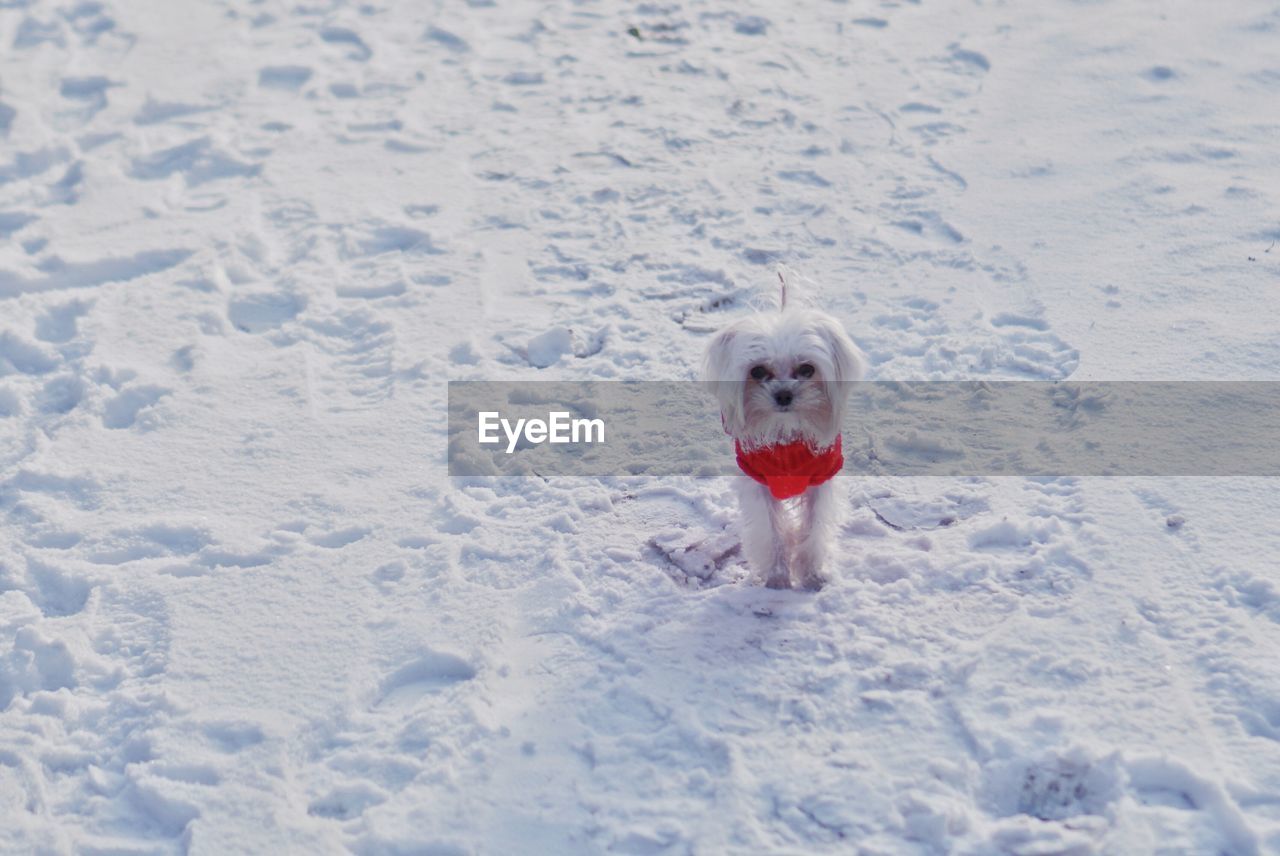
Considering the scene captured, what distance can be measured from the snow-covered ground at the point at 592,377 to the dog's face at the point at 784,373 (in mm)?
584

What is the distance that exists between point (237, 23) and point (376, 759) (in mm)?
5986

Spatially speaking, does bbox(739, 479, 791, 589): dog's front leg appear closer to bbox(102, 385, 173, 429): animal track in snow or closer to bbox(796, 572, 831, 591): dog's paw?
bbox(796, 572, 831, 591): dog's paw

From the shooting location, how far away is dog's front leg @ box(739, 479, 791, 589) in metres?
3.80

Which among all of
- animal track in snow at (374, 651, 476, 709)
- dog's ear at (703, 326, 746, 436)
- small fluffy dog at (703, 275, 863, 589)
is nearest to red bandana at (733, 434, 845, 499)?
small fluffy dog at (703, 275, 863, 589)

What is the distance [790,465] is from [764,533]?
260 millimetres

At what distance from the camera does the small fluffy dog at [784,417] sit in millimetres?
3547

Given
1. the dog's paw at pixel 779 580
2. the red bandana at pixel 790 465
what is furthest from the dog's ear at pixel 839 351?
the dog's paw at pixel 779 580

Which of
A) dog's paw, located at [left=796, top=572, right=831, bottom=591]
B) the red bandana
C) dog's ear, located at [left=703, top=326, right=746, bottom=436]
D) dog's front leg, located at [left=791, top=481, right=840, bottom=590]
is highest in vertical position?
dog's ear, located at [left=703, top=326, right=746, bottom=436]

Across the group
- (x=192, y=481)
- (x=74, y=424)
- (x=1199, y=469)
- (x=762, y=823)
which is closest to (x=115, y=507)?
(x=192, y=481)

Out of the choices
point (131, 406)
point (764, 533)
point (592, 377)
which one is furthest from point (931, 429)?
point (131, 406)

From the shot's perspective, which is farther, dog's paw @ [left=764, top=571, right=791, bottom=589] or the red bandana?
dog's paw @ [left=764, top=571, right=791, bottom=589]

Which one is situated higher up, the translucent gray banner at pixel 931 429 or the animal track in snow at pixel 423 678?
the translucent gray banner at pixel 931 429

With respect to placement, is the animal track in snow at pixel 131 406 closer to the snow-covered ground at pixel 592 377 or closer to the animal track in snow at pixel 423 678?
the snow-covered ground at pixel 592 377

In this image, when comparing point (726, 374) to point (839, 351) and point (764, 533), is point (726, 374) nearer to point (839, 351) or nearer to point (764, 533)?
point (839, 351)
